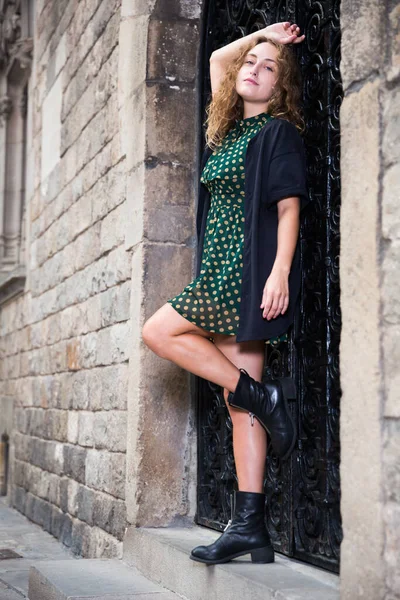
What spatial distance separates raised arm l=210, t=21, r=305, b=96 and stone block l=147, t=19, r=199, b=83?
72 cm

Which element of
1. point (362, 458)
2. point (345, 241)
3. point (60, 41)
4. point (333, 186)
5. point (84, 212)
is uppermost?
point (60, 41)

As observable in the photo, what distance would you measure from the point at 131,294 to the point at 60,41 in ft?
9.13

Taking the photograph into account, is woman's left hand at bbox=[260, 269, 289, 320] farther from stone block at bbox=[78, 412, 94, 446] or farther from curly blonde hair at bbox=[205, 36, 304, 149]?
stone block at bbox=[78, 412, 94, 446]

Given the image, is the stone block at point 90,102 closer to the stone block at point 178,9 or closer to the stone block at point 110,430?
the stone block at point 178,9

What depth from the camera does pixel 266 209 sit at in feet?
9.37

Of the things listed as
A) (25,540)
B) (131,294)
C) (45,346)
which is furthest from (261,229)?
(45,346)

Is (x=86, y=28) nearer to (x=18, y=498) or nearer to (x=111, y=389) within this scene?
(x=111, y=389)

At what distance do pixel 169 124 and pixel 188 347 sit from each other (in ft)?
4.83

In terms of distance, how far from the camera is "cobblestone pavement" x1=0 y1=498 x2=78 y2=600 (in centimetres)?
368

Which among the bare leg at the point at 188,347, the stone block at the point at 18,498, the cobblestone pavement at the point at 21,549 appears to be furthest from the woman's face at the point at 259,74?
the stone block at the point at 18,498

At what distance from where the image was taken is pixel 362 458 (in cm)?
202

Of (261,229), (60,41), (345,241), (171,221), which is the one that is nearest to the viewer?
(345,241)

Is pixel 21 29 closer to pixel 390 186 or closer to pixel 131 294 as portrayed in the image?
pixel 131 294

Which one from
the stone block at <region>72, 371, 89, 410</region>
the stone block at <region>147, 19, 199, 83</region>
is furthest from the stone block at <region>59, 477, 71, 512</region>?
the stone block at <region>147, 19, 199, 83</region>
